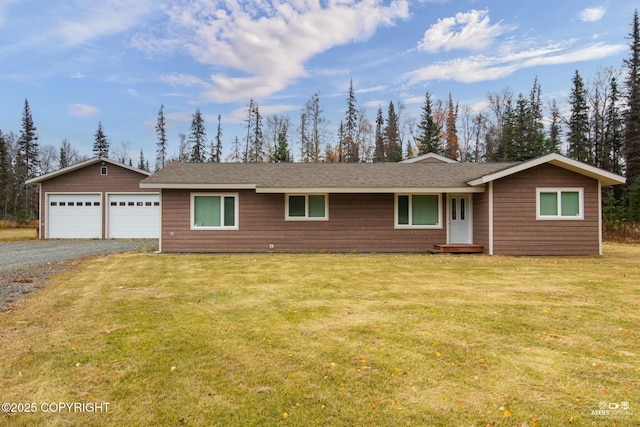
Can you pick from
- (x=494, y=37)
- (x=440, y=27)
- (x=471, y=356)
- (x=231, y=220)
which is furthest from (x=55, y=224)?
(x=494, y=37)

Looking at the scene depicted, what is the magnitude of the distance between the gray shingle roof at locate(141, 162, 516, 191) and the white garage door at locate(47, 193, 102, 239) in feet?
23.0

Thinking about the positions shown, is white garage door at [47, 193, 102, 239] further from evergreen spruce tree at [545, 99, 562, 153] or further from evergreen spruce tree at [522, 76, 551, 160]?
evergreen spruce tree at [545, 99, 562, 153]

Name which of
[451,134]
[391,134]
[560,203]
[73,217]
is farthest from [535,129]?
[73,217]

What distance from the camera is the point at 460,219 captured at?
13195mm

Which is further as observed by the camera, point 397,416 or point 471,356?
point 471,356

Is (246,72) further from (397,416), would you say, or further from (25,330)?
(397,416)

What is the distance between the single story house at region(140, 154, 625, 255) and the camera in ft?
38.7

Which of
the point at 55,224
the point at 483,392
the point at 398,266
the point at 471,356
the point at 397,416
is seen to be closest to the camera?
the point at 397,416

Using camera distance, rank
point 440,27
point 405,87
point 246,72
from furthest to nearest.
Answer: point 405,87
point 246,72
point 440,27

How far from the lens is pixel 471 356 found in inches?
138

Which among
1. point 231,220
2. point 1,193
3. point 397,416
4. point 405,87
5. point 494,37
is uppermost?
point 405,87

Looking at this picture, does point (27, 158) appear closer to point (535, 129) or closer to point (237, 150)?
point (237, 150)

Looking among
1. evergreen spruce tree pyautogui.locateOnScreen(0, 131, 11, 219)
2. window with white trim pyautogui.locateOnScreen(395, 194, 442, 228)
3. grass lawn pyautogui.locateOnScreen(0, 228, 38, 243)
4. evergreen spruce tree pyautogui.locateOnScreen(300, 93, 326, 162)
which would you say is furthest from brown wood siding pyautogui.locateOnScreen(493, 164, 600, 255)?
evergreen spruce tree pyautogui.locateOnScreen(0, 131, 11, 219)

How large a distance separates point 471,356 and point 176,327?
10.6 feet
